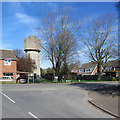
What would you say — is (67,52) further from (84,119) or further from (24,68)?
(84,119)

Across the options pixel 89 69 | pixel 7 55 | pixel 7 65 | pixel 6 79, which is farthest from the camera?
pixel 89 69

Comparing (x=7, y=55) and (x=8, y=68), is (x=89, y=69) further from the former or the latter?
(x=8, y=68)

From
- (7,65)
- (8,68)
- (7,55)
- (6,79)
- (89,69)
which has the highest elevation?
(7,55)

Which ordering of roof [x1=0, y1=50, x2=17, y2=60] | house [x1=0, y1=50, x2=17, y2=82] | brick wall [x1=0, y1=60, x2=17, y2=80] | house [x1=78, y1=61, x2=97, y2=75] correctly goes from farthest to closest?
house [x1=78, y1=61, x2=97, y2=75] < roof [x1=0, y1=50, x2=17, y2=60] < house [x1=0, y1=50, x2=17, y2=82] < brick wall [x1=0, y1=60, x2=17, y2=80]

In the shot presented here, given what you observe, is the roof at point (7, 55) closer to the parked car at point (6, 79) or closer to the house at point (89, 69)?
the parked car at point (6, 79)

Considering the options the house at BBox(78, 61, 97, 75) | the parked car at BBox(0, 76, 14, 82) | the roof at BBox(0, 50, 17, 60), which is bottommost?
the parked car at BBox(0, 76, 14, 82)

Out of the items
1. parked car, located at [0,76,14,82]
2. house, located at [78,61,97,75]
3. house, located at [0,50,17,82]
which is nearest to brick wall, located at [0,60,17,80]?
house, located at [0,50,17,82]

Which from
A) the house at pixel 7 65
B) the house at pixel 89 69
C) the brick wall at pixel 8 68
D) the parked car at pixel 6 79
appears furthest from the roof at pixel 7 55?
the house at pixel 89 69

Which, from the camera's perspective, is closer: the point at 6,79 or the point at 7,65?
the point at 6,79

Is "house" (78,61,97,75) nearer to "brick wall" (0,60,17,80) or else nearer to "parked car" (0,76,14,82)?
"brick wall" (0,60,17,80)

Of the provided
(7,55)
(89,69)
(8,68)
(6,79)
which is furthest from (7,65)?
(89,69)

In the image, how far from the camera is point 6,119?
7027 millimetres

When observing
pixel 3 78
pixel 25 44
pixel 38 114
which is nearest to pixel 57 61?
pixel 3 78

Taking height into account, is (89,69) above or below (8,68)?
below
